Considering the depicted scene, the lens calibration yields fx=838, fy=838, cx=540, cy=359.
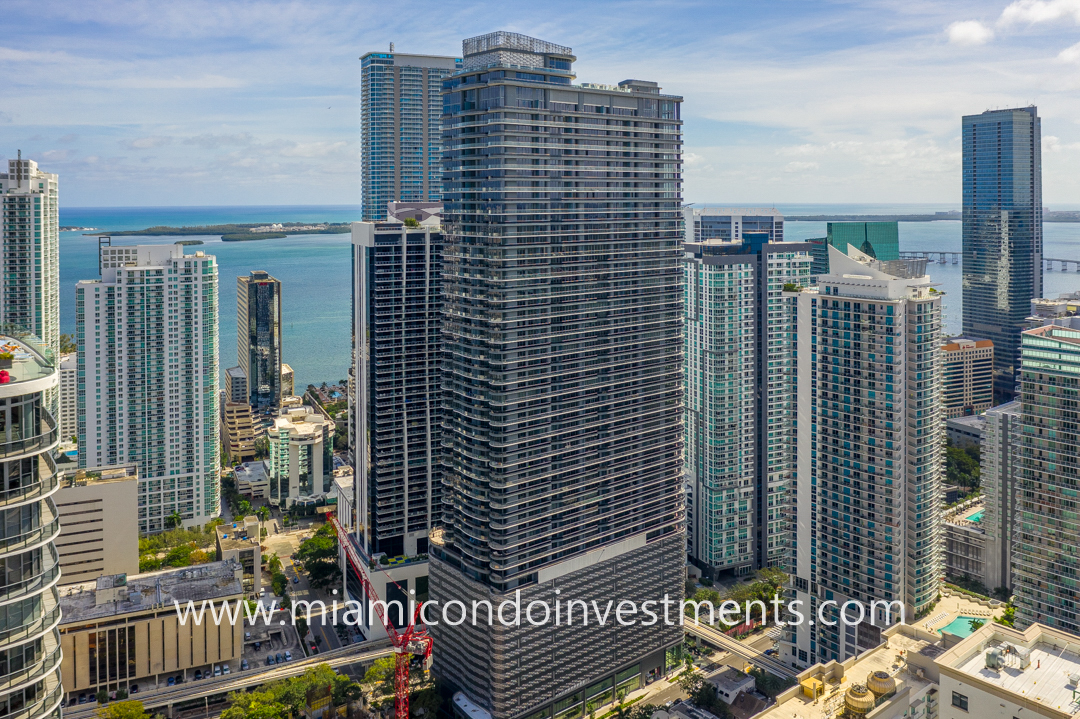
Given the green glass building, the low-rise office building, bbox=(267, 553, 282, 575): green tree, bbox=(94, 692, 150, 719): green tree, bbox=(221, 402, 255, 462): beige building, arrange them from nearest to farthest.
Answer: bbox=(94, 692, 150, 719): green tree, bbox=(267, 553, 282, 575): green tree, the green glass building, the low-rise office building, bbox=(221, 402, 255, 462): beige building

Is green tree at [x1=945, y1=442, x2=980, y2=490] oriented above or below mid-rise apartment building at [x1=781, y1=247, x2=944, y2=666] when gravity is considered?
below

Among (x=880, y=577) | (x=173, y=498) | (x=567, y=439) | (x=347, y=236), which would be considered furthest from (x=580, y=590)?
(x=347, y=236)

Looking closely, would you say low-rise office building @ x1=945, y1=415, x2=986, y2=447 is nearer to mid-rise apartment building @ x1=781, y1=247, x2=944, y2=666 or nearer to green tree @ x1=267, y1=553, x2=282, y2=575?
mid-rise apartment building @ x1=781, y1=247, x2=944, y2=666

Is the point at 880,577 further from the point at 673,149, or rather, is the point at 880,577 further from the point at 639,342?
the point at 673,149

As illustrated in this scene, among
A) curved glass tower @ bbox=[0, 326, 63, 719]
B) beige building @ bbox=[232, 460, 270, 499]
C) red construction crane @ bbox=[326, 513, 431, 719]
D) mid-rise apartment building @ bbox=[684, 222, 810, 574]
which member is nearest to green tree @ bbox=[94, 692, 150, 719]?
red construction crane @ bbox=[326, 513, 431, 719]

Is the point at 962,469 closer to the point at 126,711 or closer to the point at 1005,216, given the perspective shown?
the point at 1005,216

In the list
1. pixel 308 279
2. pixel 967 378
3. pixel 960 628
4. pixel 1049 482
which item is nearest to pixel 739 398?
pixel 1049 482

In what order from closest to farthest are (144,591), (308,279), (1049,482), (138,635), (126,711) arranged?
(126,711) → (1049,482) → (138,635) → (144,591) → (308,279)

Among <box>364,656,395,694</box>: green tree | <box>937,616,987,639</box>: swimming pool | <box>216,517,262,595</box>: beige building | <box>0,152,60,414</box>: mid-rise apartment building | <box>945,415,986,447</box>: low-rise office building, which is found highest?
<box>0,152,60,414</box>: mid-rise apartment building
